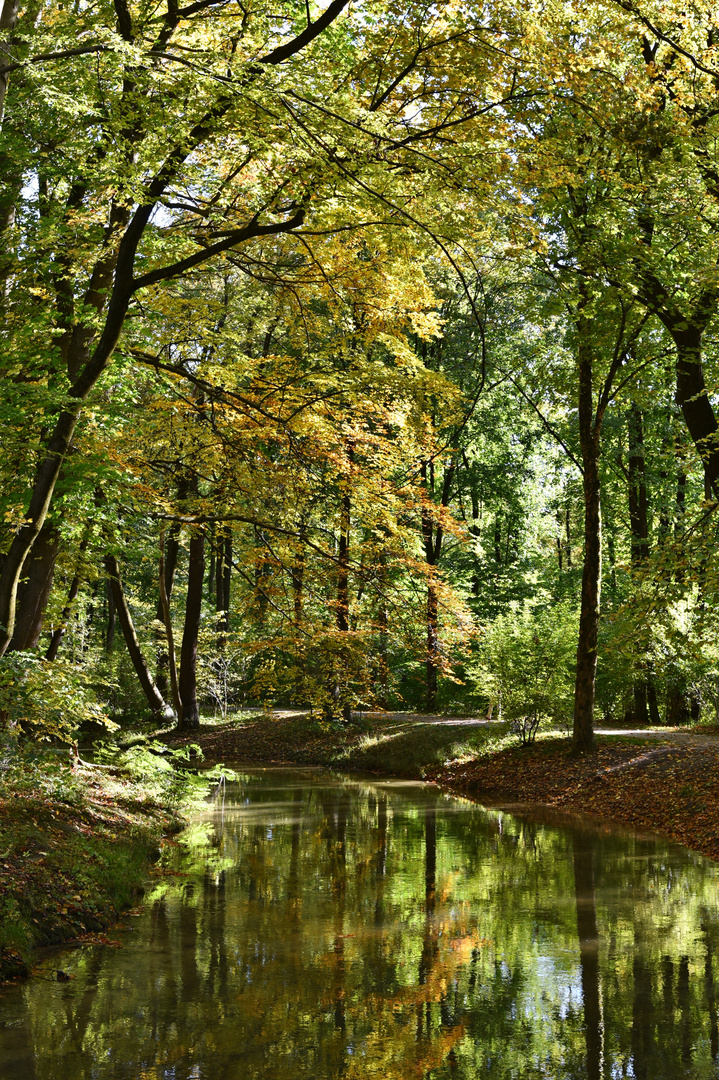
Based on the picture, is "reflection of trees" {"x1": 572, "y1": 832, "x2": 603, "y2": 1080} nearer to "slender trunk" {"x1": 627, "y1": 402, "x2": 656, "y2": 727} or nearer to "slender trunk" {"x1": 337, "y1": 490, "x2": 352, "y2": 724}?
"slender trunk" {"x1": 337, "y1": 490, "x2": 352, "y2": 724}

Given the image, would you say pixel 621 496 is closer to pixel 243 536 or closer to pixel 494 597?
pixel 494 597

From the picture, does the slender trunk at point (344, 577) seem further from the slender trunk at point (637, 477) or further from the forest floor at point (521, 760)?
the slender trunk at point (637, 477)

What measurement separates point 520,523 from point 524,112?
85.0ft

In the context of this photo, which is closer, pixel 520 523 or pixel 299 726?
pixel 299 726

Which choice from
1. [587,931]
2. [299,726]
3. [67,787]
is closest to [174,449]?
[67,787]

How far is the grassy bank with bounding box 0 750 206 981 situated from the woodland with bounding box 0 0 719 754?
0.83 m

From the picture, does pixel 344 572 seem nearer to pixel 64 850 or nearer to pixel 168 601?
pixel 64 850

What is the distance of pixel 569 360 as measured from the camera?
17.9 m

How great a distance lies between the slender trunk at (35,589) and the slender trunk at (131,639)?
5.00 m

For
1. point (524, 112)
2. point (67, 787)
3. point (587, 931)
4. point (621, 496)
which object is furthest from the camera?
point (621, 496)

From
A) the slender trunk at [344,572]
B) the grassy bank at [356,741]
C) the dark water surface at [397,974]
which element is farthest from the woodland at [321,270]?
the dark water surface at [397,974]

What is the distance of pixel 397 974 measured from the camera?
628 cm

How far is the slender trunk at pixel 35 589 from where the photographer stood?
1117 cm

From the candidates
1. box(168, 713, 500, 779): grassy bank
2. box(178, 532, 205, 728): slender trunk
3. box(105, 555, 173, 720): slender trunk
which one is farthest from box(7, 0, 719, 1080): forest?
box(178, 532, 205, 728): slender trunk
